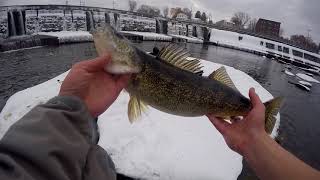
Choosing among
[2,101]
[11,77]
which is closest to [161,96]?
[2,101]

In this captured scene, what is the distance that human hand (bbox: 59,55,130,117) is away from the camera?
2.43 metres

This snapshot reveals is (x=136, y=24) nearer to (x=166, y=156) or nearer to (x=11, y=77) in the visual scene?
(x=11, y=77)

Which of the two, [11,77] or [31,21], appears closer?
[11,77]

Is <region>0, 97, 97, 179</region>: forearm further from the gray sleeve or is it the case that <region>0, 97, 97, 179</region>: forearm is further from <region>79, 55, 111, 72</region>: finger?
<region>79, 55, 111, 72</region>: finger

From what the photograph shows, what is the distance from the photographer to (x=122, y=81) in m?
2.92

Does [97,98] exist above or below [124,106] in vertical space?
above

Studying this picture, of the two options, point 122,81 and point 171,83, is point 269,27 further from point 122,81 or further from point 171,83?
point 122,81

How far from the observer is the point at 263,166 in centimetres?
248

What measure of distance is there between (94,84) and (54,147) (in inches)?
45.5

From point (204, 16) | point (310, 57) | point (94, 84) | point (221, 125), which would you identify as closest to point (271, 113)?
point (221, 125)

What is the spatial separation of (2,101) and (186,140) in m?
9.47

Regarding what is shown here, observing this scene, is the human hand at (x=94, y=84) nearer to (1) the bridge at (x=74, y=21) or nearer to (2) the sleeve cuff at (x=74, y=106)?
(2) the sleeve cuff at (x=74, y=106)

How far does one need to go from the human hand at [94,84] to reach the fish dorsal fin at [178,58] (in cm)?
46

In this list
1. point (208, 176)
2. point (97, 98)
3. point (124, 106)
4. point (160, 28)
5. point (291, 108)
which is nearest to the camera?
point (97, 98)
